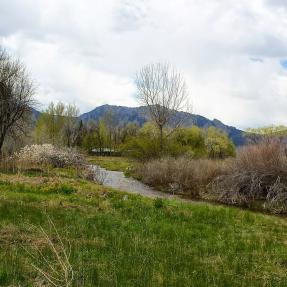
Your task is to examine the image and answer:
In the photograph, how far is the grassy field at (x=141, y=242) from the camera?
24.7ft

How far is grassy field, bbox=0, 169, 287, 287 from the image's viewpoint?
7.53 metres

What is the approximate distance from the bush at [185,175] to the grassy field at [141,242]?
11250 millimetres

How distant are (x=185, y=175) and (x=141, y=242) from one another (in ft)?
62.3

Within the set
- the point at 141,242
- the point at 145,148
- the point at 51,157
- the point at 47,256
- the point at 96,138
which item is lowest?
the point at 141,242

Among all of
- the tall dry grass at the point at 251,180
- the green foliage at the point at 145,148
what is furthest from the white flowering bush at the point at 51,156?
the tall dry grass at the point at 251,180

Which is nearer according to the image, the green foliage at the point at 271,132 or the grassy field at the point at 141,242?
the grassy field at the point at 141,242

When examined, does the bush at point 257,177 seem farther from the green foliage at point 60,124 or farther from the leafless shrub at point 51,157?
the green foliage at point 60,124

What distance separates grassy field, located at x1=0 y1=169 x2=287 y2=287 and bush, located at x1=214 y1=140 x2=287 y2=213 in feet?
21.5

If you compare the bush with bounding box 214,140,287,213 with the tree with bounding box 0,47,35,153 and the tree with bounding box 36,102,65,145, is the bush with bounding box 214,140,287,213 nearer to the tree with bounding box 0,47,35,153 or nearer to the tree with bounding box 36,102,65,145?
the tree with bounding box 0,47,35,153

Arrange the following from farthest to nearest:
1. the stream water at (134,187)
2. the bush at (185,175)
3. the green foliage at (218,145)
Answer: the green foliage at (218,145), the bush at (185,175), the stream water at (134,187)

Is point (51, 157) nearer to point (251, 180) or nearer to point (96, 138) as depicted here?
point (251, 180)

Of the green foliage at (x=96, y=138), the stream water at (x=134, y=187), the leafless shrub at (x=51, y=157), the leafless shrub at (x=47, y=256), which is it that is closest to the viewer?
the leafless shrub at (x=47, y=256)

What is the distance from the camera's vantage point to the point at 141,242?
9977mm

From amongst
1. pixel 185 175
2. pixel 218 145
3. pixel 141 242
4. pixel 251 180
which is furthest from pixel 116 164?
pixel 141 242
